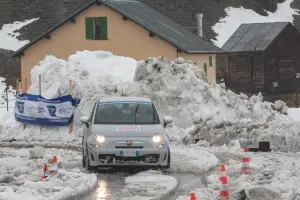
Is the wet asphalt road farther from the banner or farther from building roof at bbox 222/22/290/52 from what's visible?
building roof at bbox 222/22/290/52

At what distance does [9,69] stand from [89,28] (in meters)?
18.6

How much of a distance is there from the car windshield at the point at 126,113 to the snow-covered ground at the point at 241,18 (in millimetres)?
61974

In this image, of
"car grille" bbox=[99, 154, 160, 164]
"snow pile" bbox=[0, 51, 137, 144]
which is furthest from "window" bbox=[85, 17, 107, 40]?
"car grille" bbox=[99, 154, 160, 164]

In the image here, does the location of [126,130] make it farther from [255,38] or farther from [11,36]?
[11,36]

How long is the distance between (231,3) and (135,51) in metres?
44.1

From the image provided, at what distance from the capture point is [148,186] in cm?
1590

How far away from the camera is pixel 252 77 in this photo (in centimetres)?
6812

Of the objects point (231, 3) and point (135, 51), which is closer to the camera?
point (135, 51)

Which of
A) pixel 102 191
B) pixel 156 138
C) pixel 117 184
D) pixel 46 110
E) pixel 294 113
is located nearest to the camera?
pixel 102 191

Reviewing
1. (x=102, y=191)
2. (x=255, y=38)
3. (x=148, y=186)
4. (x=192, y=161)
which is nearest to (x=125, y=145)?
(x=148, y=186)

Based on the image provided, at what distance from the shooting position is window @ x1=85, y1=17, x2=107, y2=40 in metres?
50.7

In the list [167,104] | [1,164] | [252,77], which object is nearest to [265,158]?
[1,164]

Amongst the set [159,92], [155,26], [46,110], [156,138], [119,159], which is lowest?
[119,159]

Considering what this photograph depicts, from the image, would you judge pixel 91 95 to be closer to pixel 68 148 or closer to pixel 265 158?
pixel 68 148
